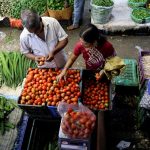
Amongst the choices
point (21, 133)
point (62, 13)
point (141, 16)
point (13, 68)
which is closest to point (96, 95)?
point (21, 133)

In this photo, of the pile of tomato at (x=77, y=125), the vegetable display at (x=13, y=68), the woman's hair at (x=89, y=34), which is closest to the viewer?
the pile of tomato at (x=77, y=125)

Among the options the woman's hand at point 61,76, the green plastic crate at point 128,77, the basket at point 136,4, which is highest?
the woman's hand at point 61,76

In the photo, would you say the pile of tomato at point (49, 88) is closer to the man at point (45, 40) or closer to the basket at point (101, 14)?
the man at point (45, 40)

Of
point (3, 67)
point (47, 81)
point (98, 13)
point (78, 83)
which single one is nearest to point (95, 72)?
point (78, 83)

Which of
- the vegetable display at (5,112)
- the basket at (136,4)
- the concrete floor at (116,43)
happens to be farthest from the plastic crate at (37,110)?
the basket at (136,4)

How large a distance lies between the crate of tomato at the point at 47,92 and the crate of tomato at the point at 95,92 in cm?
17

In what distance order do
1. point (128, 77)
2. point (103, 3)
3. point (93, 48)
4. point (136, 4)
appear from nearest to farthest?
point (93, 48) < point (128, 77) < point (103, 3) < point (136, 4)

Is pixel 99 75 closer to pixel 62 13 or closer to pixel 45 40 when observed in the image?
pixel 45 40

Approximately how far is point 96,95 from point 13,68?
220 cm

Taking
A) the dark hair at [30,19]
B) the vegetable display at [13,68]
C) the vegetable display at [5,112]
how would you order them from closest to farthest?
1. the dark hair at [30,19]
2. the vegetable display at [5,112]
3. the vegetable display at [13,68]

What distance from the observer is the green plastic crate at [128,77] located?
5.28 metres

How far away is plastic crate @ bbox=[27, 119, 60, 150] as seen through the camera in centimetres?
416

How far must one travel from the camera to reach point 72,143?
344 cm

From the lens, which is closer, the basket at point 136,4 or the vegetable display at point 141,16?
the vegetable display at point 141,16
